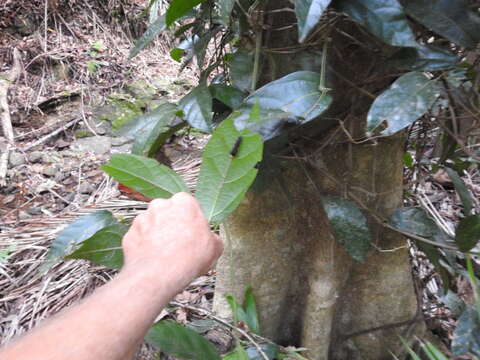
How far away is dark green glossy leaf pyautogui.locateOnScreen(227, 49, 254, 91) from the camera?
83cm

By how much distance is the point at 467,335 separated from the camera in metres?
0.88

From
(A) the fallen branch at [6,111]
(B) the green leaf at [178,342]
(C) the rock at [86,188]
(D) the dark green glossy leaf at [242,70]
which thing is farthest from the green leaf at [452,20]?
(A) the fallen branch at [6,111]

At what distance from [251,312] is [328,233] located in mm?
278

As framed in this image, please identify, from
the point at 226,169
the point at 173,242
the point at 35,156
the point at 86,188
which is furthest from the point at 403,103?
the point at 35,156

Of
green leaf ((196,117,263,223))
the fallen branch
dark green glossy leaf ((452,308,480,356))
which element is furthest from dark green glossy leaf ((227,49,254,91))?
the fallen branch

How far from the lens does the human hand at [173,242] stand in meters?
0.52

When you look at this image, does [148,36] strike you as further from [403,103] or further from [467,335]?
[467,335]

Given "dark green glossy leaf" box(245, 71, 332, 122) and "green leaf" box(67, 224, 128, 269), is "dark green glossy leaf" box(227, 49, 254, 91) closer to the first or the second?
"dark green glossy leaf" box(245, 71, 332, 122)

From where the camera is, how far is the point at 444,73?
67 centimetres

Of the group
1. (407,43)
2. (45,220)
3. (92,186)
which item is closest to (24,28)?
(92,186)

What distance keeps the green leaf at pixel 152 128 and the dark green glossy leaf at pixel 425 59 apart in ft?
1.34

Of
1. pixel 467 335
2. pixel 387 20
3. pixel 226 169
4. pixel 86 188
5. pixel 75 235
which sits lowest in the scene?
pixel 467 335

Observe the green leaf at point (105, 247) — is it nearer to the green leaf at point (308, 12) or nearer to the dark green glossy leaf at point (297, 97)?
the dark green glossy leaf at point (297, 97)

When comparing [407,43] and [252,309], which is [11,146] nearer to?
[252,309]
